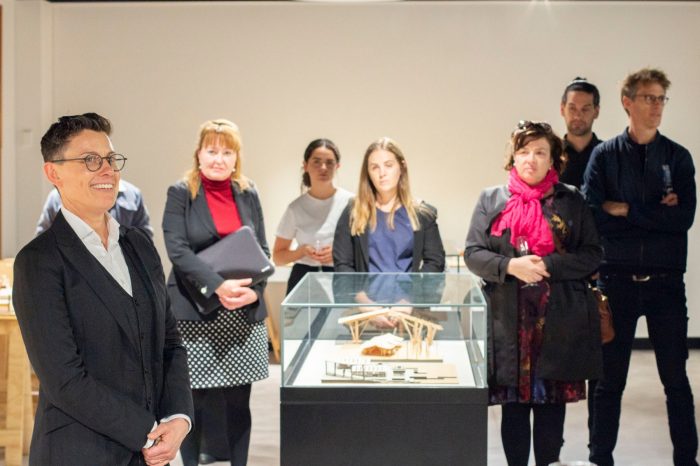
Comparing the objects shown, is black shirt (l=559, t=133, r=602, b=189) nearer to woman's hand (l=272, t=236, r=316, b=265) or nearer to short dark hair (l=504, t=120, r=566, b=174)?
short dark hair (l=504, t=120, r=566, b=174)

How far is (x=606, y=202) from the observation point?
4.53 meters

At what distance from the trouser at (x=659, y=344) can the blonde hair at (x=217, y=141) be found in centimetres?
184

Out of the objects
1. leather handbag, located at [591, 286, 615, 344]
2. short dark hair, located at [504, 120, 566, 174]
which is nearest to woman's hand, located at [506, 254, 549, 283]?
leather handbag, located at [591, 286, 615, 344]

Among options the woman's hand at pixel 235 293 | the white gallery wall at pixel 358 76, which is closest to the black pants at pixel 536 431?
the woman's hand at pixel 235 293

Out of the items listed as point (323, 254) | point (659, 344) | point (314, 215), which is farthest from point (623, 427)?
point (314, 215)

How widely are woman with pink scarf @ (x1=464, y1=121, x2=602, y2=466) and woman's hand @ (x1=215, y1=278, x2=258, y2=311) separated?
A: 3.49 ft

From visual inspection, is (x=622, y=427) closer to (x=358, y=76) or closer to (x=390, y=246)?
(x=390, y=246)

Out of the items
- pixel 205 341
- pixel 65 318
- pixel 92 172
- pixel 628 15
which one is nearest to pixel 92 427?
pixel 65 318

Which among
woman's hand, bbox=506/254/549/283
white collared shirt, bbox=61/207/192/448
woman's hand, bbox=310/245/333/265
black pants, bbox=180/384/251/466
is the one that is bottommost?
black pants, bbox=180/384/251/466

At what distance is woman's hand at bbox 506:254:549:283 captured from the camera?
13.1ft

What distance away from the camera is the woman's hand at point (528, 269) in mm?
3979

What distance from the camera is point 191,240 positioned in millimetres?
4570

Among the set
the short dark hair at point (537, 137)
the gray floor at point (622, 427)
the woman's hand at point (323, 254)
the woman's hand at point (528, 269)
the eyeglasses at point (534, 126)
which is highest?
the eyeglasses at point (534, 126)

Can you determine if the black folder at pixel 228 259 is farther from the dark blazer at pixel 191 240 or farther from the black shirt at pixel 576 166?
the black shirt at pixel 576 166
